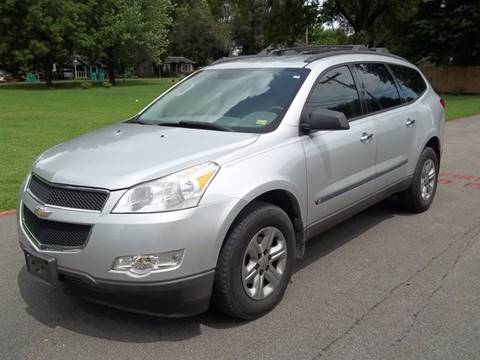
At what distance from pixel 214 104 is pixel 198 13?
264 ft

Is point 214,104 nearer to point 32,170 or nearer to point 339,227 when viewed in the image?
point 32,170

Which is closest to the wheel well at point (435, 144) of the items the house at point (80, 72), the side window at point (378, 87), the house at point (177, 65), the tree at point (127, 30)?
the side window at point (378, 87)

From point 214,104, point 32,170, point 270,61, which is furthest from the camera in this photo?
point 270,61

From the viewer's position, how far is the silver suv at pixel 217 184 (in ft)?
10.1

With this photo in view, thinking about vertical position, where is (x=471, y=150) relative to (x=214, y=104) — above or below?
below

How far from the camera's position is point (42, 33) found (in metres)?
41.7

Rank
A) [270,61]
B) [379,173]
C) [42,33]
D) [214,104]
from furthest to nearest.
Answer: [42,33] < [379,173] < [270,61] < [214,104]

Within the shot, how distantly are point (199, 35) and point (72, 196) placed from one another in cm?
8551

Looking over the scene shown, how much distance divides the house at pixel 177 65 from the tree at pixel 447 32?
5806cm

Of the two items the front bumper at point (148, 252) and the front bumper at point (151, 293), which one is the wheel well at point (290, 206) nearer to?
the front bumper at point (148, 252)

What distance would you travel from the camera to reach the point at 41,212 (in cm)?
329

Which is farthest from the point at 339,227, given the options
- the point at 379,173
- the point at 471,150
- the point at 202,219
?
the point at 471,150

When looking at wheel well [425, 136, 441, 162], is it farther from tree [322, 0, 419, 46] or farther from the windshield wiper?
tree [322, 0, 419, 46]

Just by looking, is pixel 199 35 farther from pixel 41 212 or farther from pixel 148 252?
pixel 148 252
